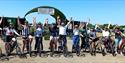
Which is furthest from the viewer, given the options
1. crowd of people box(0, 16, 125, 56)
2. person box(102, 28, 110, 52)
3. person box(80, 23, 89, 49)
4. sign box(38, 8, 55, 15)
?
sign box(38, 8, 55, 15)

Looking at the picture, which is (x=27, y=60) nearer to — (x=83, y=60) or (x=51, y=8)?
(x=83, y=60)

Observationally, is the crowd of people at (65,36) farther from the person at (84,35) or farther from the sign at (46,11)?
the sign at (46,11)

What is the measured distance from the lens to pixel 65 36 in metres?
19.4

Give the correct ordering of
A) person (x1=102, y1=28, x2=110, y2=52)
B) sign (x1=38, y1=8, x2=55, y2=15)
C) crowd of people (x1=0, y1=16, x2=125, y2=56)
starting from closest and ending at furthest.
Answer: crowd of people (x1=0, y1=16, x2=125, y2=56) → person (x1=102, y1=28, x2=110, y2=52) → sign (x1=38, y1=8, x2=55, y2=15)

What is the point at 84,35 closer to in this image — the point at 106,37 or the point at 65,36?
the point at 106,37

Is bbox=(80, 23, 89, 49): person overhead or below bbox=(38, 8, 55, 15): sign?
below

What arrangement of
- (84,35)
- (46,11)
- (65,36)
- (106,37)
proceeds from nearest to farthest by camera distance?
(65,36), (106,37), (84,35), (46,11)

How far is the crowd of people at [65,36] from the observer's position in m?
19.0

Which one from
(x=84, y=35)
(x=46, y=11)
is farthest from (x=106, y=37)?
(x=46, y=11)

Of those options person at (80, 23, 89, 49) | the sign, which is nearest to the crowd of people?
person at (80, 23, 89, 49)

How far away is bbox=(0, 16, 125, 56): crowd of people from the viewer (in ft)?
62.2

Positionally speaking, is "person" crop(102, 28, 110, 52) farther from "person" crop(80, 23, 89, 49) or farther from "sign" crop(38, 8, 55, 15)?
"sign" crop(38, 8, 55, 15)

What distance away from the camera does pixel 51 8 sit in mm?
31719

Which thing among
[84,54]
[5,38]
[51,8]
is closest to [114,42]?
[84,54]
